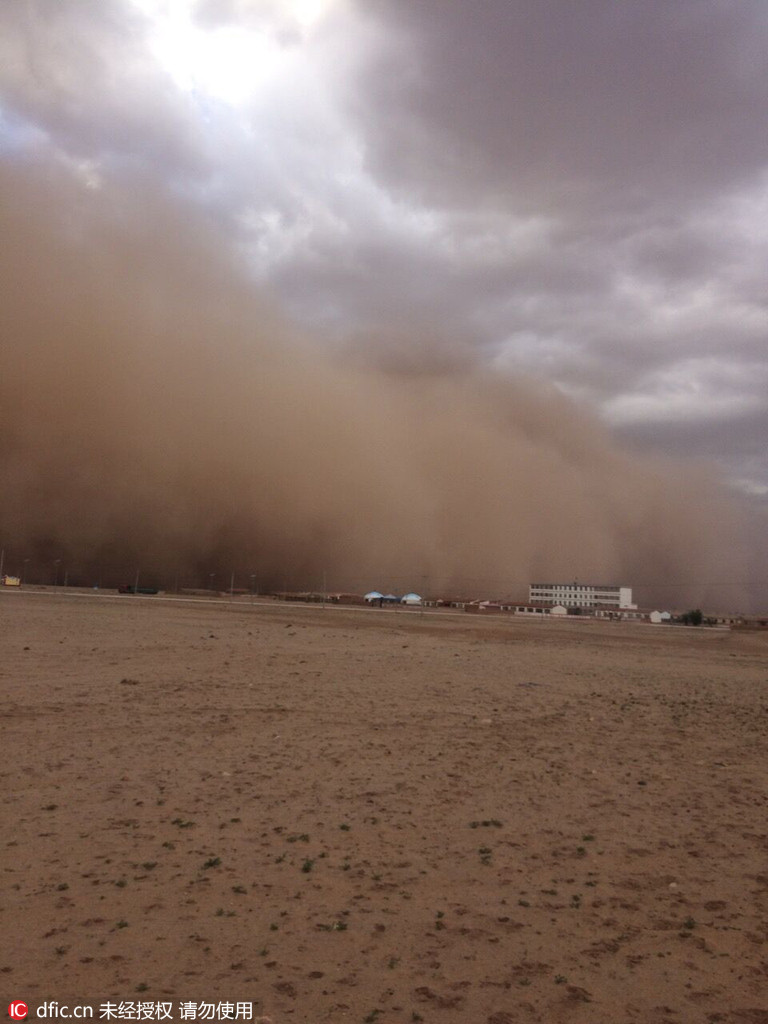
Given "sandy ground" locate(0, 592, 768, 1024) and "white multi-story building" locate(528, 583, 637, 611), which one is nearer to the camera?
"sandy ground" locate(0, 592, 768, 1024)

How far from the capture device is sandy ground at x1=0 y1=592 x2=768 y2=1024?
3.15 m

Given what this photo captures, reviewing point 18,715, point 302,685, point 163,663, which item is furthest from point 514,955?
point 163,663

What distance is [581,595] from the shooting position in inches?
3910

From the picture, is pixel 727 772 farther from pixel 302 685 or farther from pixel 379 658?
pixel 379 658

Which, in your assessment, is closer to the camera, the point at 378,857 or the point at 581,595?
the point at 378,857

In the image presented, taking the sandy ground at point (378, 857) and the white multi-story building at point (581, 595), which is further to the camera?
the white multi-story building at point (581, 595)

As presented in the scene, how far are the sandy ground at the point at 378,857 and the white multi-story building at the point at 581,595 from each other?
3611 inches

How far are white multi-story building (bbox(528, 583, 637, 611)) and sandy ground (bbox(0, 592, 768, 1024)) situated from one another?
91720 mm

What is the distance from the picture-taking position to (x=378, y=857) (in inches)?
175

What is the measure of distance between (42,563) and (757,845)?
6976cm

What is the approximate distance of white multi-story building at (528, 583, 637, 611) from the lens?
323 ft

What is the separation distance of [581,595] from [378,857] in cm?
9852

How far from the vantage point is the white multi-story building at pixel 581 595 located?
98.4 metres

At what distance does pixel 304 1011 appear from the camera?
116 inches
